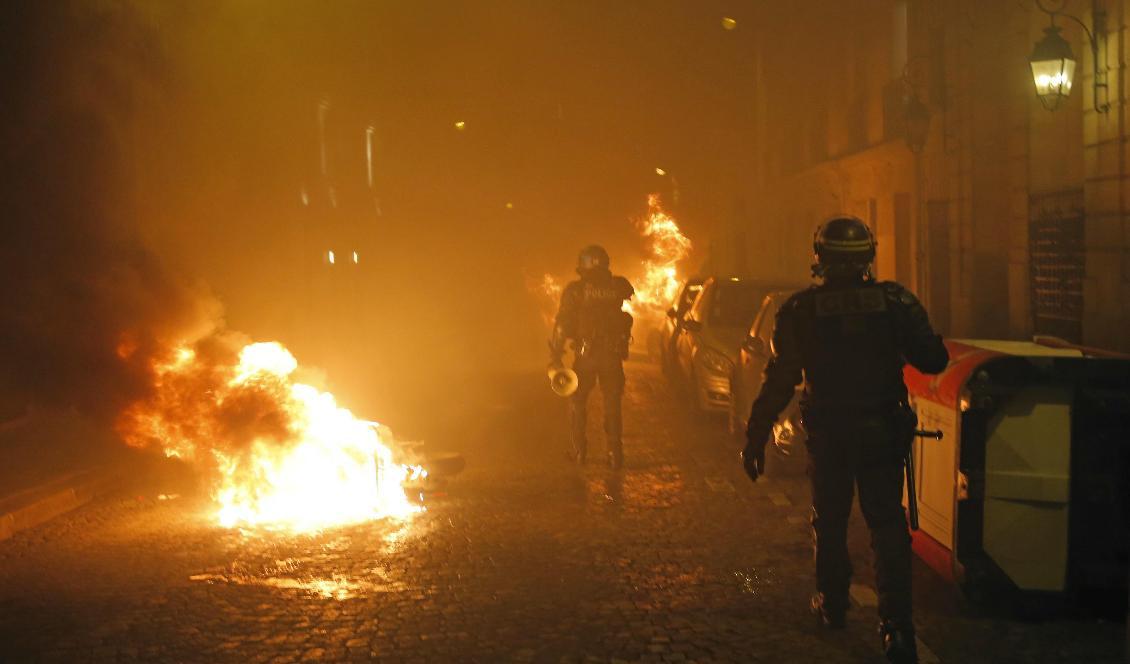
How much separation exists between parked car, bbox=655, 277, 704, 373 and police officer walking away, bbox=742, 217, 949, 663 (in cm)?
1022

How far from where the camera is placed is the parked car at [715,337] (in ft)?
43.8

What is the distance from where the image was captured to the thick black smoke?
999cm

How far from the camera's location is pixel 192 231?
1377 centimetres

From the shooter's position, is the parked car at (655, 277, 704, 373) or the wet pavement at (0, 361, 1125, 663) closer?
the wet pavement at (0, 361, 1125, 663)

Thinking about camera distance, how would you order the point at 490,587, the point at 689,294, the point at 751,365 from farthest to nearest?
1. the point at 689,294
2. the point at 751,365
3. the point at 490,587

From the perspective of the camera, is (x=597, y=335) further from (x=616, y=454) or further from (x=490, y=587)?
(x=490, y=587)

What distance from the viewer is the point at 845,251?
18.4ft

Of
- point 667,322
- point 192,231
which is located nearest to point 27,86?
point 192,231

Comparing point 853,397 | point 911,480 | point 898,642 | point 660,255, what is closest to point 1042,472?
point 911,480

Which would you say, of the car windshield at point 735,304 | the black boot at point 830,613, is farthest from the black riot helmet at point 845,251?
the car windshield at point 735,304

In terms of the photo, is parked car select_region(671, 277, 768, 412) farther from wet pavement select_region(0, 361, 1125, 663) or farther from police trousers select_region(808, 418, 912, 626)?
police trousers select_region(808, 418, 912, 626)

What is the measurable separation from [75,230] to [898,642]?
832 centimetres

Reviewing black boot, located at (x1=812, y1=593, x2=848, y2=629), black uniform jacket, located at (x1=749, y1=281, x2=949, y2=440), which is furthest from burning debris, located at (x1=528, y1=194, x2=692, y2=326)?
black uniform jacket, located at (x1=749, y1=281, x2=949, y2=440)

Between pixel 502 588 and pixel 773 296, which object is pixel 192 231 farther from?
pixel 502 588
